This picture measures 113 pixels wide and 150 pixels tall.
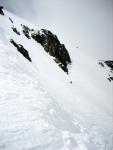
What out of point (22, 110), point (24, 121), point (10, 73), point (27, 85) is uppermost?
point (10, 73)

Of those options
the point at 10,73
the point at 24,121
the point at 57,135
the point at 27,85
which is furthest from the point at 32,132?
the point at 10,73

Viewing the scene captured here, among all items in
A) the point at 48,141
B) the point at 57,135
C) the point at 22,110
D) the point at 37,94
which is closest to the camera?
the point at 48,141

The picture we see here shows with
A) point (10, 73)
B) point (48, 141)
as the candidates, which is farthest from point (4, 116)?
point (10, 73)

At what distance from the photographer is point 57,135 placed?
24.6 feet

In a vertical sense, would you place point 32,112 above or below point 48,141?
above

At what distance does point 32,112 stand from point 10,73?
3.86m

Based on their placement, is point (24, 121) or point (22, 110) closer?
point (24, 121)

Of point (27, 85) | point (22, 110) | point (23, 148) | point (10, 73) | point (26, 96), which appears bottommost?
point (23, 148)

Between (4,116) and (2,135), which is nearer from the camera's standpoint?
(2,135)

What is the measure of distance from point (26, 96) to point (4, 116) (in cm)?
250

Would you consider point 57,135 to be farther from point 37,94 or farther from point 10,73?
point 10,73

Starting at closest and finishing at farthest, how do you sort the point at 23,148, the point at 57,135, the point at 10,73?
the point at 23,148
the point at 57,135
the point at 10,73

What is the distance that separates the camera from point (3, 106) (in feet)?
25.0

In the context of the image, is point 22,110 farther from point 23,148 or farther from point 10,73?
point 10,73
